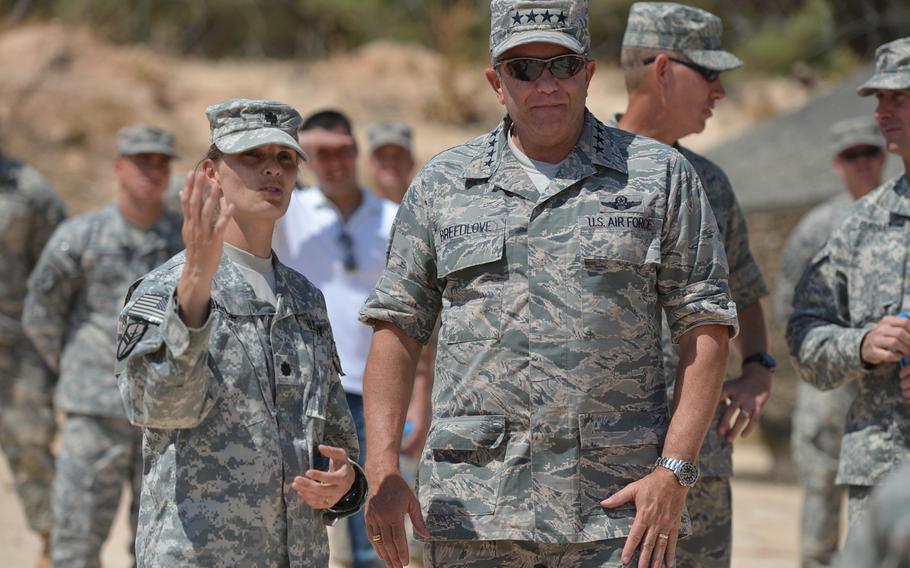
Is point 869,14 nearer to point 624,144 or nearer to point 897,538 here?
point 624,144

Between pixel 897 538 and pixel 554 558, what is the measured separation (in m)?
1.99

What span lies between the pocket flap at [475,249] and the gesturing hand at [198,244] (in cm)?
62

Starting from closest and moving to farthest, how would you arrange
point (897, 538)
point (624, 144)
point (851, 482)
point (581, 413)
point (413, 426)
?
point (897, 538) < point (581, 413) < point (624, 144) < point (851, 482) < point (413, 426)

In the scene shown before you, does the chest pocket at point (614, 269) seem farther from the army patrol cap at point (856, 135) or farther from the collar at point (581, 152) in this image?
the army patrol cap at point (856, 135)

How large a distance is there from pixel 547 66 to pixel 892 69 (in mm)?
1466

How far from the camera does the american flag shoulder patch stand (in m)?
3.24

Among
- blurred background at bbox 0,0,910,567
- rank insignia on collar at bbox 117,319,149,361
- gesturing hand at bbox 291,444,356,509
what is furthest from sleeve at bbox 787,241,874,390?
blurred background at bbox 0,0,910,567

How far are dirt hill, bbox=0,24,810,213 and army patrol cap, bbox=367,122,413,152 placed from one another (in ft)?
28.9

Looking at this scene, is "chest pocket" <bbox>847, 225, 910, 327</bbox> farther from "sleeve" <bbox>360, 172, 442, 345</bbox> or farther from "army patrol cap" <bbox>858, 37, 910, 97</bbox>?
"sleeve" <bbox>360, 172, 442, 345</bbox>

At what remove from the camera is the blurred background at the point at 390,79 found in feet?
38.2

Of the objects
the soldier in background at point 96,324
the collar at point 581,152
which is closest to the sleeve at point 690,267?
the collar at point 581,152

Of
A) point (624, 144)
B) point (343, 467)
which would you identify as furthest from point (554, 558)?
point (624, 144)

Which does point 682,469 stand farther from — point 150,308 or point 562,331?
point 150,308

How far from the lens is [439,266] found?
138 inches
